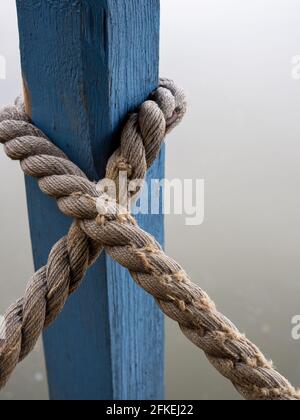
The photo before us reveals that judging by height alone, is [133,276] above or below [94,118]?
below

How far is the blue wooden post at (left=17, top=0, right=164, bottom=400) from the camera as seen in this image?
49 cm

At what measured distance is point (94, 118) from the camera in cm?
53

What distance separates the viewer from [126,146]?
53 cm

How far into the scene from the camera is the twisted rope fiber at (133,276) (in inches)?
17.3

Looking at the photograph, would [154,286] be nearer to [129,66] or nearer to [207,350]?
[207,350]

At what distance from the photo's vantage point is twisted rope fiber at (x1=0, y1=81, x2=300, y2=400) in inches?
17.3

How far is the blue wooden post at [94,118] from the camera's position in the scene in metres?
0.49

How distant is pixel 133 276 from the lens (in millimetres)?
478

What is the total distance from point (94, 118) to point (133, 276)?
7.4 inches

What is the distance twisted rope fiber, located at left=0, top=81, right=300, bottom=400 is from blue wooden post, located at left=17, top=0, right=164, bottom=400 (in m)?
0.04

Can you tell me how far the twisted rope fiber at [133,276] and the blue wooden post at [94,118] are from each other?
36 millimetres

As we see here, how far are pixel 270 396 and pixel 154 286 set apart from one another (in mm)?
149
